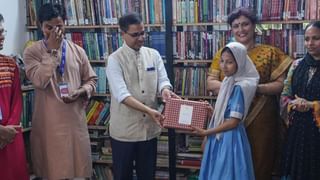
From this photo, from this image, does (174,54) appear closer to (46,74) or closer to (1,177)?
(46,74)

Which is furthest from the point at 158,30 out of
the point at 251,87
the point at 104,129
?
the point at 251,87

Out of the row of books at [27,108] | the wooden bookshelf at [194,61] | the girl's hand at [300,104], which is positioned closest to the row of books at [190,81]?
the wooden bookshelf at [194,61]

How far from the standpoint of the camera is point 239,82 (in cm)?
228

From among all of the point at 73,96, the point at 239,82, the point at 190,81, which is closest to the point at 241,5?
the point at 190,81

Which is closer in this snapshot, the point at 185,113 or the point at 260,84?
the point at 185,113

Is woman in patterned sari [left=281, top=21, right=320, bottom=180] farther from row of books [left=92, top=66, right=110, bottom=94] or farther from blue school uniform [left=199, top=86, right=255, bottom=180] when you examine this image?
row of books [left=92, top=66, right=110, bottom=94]

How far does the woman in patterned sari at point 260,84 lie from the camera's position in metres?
2.53

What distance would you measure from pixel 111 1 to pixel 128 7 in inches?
5.9

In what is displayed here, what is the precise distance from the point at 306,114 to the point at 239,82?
0.44 meters

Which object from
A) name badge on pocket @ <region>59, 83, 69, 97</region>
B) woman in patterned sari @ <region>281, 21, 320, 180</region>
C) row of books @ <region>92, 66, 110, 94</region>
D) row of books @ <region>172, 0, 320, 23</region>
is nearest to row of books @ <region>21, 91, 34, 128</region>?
row of books @ <region>92, 66, 110, 94</region>

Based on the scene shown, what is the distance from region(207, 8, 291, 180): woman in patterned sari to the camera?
8.29ft

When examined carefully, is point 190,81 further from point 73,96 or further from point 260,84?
point 73,96

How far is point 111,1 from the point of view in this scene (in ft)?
10.6

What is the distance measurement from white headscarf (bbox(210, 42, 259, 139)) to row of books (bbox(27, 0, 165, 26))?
1.05m
